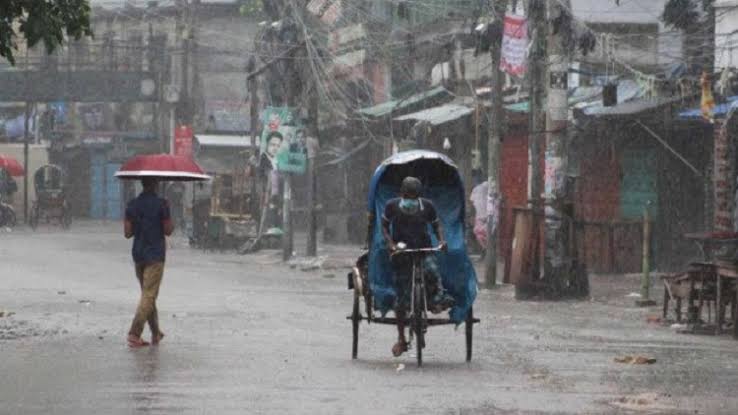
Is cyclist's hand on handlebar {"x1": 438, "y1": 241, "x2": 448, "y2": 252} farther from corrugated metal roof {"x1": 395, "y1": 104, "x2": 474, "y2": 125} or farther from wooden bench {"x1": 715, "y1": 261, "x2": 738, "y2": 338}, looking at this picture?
corrugated metal roof {"x1": 395, "y1": 104, "x2": 474, "y2": 125}

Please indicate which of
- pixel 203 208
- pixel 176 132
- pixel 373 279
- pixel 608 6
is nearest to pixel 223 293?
pixel 373 279

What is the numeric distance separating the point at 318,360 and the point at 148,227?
9.16 ft

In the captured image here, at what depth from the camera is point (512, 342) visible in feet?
57.9

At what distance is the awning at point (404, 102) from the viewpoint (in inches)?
1614

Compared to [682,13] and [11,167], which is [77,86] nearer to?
[11,167]

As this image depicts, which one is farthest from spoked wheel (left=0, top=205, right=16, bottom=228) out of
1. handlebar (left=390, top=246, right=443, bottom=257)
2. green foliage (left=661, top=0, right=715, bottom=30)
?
handlebar (left=390, top=246, right=443, bottom=257)

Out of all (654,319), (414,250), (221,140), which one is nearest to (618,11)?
(654,319)

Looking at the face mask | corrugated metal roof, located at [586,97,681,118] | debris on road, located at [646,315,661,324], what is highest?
corrugated metal roof, located at [586,97,681,118]

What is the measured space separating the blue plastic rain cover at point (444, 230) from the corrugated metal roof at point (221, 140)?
43.5 meters

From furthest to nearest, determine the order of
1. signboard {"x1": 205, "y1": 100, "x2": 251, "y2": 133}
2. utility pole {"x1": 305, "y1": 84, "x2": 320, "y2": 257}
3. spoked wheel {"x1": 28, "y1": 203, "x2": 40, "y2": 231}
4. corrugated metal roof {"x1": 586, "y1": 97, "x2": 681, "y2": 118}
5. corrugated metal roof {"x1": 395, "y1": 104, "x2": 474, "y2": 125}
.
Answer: signboard {"x1": 205, "y1": 100, "x2": 251, "y2": 133}
spoked wheel {"x1": 28, "y1": 203, "x2": 40, "y2": 231}
utility pole {"x1": 305, "y1": 84, "x2": 320, "y2": 257}
corrugated metal roof {"x1": 395, "y1": 104, "x2": 474, "y2": 125}
corrugated metal roof {"x1": 586, "y1": 97, "x2": 681, "y2": 118}

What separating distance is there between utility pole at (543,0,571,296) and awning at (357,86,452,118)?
49.1 ft

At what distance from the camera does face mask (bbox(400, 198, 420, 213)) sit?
50.5 feet

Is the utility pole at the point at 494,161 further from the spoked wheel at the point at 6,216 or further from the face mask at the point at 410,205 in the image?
the spoked wheel at the point at 6,216

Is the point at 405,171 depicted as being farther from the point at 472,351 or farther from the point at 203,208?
the point at 203,208
